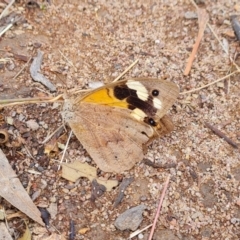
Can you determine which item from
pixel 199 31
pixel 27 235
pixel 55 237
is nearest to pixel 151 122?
pixel 55 237

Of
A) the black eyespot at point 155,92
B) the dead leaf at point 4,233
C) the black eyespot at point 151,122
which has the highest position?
the black eyespot at point 155,92

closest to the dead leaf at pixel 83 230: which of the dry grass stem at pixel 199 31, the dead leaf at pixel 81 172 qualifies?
the dead leaf at pixel 81 172

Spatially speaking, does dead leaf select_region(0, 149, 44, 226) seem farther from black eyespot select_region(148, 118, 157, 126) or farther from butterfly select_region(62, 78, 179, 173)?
black eyespot select_region(148, 118, 157, 126)

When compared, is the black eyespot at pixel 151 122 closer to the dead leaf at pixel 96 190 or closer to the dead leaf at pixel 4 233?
the dead leaf at pixel 96 190

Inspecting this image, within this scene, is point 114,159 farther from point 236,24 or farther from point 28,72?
point 236,24

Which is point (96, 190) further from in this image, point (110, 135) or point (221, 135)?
point (221, 135)
